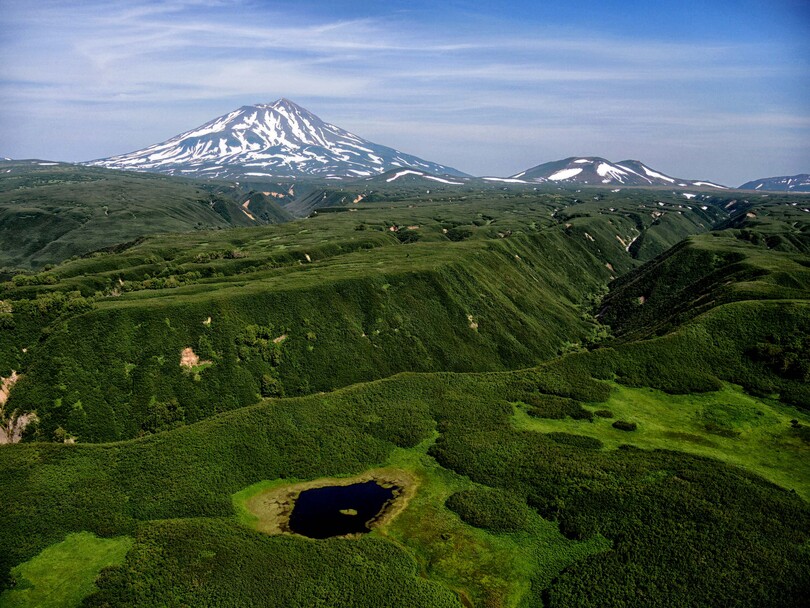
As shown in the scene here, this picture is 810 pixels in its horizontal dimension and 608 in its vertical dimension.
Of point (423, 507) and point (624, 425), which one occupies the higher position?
point (624, 425)

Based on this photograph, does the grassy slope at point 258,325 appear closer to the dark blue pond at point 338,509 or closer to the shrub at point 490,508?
the dark blue pond at point 338,509

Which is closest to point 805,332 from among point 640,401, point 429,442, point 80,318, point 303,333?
point 640,401

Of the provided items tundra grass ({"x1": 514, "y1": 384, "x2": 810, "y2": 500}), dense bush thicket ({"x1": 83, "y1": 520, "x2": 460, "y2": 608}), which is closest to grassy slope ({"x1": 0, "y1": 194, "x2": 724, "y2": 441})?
tundra grass ({"x1": 514, "y1": 384, "x2": 810, "y2": 500})

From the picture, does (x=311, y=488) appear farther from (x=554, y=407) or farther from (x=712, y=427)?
(x=712, y=427)

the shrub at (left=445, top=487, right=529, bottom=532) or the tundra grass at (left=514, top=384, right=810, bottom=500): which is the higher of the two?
the tundra grass at (left=514, top=384, right=810, bottom=500)


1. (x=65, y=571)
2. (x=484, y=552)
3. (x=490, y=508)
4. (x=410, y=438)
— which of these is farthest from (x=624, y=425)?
(x=65, y=571)

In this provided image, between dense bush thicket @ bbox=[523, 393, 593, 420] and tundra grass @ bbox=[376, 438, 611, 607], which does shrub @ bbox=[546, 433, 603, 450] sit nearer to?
dense bush thicket @ bbox=[523, 393, 593, 420]

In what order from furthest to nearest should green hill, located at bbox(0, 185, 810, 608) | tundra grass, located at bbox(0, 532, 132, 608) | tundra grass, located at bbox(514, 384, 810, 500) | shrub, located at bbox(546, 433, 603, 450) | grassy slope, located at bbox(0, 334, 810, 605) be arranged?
shrub, located at bbox(546, 433, 603, 450), tundra grass, located at bbox(514, 384, 810, 500), green hill, located at bbox(0, 185, 810, 608), grassy slope, located at bbox(0, 334, 810, 605), tundra grass, located at bbox(0, 532, 132, 608)
